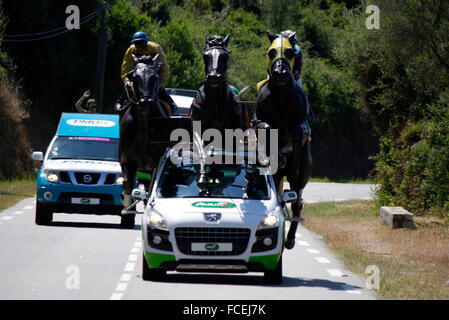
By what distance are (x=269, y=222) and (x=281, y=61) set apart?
8.44 ft

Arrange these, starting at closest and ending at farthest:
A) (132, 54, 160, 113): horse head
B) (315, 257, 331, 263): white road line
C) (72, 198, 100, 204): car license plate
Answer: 1. (132, 54, 160, 113): horse head
2. (315, 257, 331, 263): white road line
3. (72, 198, 100, 204): car license plate

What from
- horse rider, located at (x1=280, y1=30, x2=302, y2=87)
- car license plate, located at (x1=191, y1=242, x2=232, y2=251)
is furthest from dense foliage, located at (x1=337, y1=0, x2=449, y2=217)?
car license plate, located at (x1=191, y1=242, x2=232, y2=251)

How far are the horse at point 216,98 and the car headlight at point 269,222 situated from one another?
181 centimetres

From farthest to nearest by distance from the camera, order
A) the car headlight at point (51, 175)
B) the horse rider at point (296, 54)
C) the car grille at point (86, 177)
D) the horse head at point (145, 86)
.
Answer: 1. the car grille at point (86, 177)
2. the car headlight at point (51, 175)
3. the horse head at point (145, 86)
4. the horse rider at point (296, 54)

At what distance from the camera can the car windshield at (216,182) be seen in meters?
14.7

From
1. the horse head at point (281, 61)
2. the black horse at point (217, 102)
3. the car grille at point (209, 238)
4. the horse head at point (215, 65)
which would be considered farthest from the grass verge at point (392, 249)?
the horse head at point (215, 65)

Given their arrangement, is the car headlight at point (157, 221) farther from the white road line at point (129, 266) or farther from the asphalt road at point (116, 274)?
the white road line at point (129, 266)

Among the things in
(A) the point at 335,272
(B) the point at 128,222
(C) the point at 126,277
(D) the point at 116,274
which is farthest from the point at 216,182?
(B) the point at 128,222

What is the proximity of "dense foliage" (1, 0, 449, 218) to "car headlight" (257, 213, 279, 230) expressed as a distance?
40.3 ft

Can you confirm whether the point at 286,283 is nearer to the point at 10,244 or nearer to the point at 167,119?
the point at 167,119

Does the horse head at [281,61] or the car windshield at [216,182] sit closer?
the car windshield at [216,182]

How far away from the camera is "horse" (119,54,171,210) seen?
53.5 feet

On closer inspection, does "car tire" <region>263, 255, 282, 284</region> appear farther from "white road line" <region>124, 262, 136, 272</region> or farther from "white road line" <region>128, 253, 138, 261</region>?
"white road line" <region>128, 253, 138, 261</region>

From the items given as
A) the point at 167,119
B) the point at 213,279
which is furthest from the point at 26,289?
the point at 167,119
